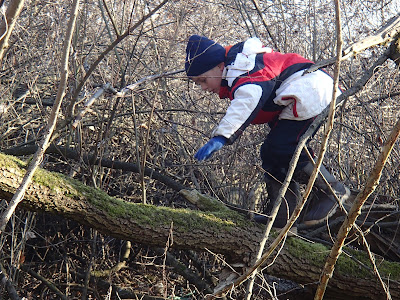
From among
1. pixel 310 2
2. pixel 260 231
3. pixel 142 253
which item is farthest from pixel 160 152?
pixel 310 2

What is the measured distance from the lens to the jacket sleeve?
9.57 ft

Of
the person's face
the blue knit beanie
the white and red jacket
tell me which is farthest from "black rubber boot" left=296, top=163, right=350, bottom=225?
the blue knit beanie

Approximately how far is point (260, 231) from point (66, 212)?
1.11m

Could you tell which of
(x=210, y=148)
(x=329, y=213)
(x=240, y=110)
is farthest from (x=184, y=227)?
(x=329, y=213)

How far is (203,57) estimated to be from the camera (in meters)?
3.27

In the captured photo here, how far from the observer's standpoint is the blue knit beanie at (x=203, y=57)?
128 inches

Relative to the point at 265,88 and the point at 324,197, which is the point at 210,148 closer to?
the point at 265,88

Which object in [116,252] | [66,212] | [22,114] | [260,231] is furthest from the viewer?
[116,252]

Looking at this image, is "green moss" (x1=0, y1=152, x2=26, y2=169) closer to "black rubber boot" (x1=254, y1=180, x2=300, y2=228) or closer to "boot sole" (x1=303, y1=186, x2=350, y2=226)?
"black rubber boot" (x1=254, y1=180, x2=300, y2=228)

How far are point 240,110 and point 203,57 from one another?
0.54 meters

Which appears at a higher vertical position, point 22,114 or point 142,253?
point 22,114

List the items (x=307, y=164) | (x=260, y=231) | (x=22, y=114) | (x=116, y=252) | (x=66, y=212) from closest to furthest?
(x=66, y=212) → (x=260, y=231) → (x=307, y=164) → (x=22, y=114) → (x=116, y=252)

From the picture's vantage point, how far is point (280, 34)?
482cm

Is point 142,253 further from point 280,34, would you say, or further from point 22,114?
point 280,34
